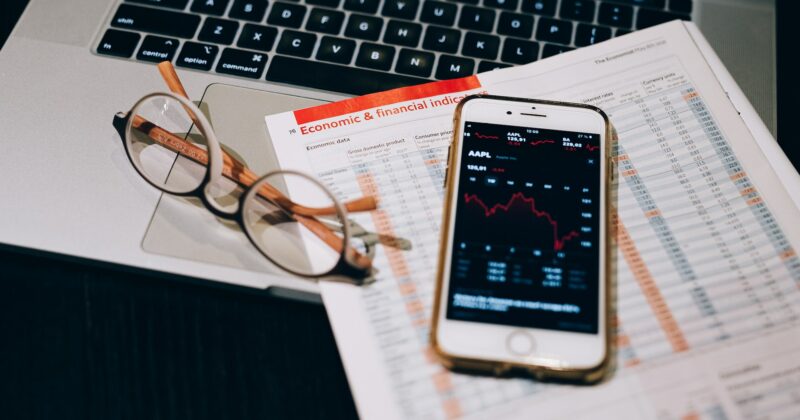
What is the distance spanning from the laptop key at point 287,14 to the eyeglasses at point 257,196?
0.41 ft

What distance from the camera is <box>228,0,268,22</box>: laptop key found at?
0.58m

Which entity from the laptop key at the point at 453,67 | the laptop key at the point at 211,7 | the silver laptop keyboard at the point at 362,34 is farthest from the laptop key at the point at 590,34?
the laptop key at the point at 211,7

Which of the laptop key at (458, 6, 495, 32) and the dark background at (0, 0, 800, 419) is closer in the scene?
the dark background at (0, 0, 800, 419)

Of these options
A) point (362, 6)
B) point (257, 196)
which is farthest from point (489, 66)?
point (257, 196)

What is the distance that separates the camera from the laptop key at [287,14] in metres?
0.58

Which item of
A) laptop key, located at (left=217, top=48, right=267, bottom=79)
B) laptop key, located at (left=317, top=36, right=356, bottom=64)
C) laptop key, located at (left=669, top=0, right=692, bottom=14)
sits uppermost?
laptop key, located at (left=669, top=0, right=692, bottom=14)

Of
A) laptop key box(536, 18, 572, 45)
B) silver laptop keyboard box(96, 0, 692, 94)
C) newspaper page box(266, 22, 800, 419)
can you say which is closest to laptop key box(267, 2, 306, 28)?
silver laptop keyboard box(96, 0, 692, 94)

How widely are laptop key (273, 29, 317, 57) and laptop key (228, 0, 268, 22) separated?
32mm

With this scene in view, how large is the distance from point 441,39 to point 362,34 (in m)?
0.07

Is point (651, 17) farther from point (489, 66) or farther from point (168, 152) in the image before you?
point (168, 152)

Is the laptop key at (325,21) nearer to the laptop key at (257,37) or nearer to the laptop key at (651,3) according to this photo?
the laptop key at (257,37)

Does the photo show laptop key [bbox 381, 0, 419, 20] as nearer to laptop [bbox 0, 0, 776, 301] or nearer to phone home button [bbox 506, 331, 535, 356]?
laptop [bbox 0, 0, 776, 301]

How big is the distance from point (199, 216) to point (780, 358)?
419 mm

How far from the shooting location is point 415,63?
562 millimetres
